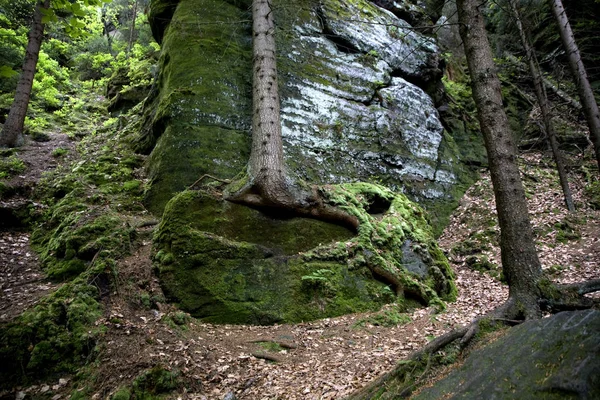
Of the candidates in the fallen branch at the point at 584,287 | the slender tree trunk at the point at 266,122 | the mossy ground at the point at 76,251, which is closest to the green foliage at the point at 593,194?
the fallen branch at the point at 584,287

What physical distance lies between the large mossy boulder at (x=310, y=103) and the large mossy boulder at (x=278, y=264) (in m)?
1.54

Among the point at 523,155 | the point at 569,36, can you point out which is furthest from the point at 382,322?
the point at 523,155

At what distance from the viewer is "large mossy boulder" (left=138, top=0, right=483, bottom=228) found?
876 centimetres

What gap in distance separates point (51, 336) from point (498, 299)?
769 cm

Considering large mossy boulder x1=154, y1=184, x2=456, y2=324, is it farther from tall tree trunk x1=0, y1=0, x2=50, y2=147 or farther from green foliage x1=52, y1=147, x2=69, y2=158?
tall tree trunk x1=0, y1=0, x2=50, y2=147

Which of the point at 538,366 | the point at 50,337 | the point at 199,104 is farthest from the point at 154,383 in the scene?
the point at 199,104

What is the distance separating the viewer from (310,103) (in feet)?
35.3

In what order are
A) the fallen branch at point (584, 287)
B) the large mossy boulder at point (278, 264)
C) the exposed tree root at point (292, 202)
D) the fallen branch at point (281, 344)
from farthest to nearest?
the exposed tree root at point (292, 202) < the large mossy boulder at point (278, 264) < the fallen branch at point (281, 344) < the fallen branch at point (584, 287)

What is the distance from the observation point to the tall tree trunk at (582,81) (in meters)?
8.11

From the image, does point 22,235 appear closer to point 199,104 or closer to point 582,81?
point 199,104

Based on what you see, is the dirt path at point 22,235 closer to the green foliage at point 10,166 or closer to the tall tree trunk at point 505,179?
the green foliage at point 10,166

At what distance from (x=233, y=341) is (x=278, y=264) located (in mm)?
1640

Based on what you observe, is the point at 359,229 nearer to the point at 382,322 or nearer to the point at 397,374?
the point at 382,322

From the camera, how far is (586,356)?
2.00m
